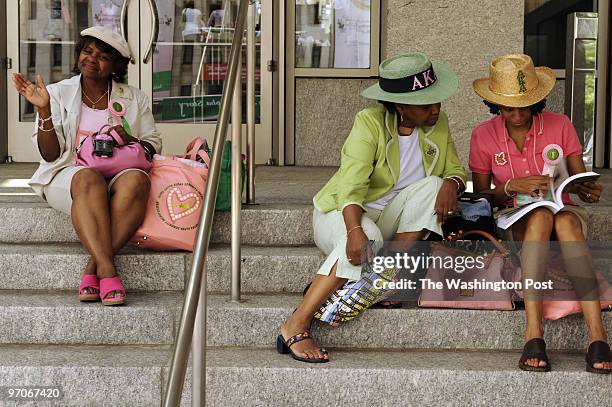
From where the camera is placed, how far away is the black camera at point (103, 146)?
13.8 feet

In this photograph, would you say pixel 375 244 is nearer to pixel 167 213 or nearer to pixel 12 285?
pixel 167 213

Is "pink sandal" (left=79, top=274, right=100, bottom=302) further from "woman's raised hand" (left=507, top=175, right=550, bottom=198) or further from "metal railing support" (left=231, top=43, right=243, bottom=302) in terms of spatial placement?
"woman's raised hand" (left=507, top=175, right=550, bottom=198)

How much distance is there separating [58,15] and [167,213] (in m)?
3.61

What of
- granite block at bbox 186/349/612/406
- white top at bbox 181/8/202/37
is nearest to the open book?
granite block at bbox 186/349/612/406

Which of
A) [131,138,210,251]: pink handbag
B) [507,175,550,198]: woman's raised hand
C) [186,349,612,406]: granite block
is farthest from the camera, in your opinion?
[131,138,210,251]: pink handbag

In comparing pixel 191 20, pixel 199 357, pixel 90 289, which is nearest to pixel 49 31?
pixel 191 20

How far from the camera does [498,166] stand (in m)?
4.09

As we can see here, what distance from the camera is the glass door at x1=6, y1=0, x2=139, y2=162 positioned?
7.40 metres

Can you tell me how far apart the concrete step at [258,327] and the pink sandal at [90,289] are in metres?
0.06

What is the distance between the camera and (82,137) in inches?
175

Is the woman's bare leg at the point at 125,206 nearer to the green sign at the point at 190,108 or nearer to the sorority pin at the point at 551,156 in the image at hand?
the sorority pin at the point at 551,156

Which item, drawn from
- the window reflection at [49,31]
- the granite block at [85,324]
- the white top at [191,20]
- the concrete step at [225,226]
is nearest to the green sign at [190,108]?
the white top at [191,20]

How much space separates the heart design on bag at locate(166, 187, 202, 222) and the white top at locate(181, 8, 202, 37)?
10.7 feet

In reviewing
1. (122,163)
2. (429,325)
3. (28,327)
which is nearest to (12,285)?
(28,327)
